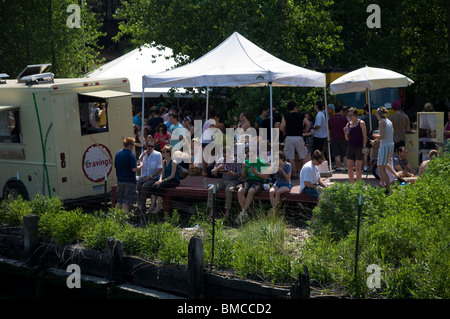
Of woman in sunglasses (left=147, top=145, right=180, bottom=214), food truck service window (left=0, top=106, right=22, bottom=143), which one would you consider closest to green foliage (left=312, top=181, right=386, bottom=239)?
woman in sunglasses (left=147, top=145, right=180, bottom=214)

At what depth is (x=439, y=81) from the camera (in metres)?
23.5

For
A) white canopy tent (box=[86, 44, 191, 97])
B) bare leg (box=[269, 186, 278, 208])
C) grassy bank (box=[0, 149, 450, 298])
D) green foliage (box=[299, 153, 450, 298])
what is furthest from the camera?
white canopy tent (box=[86, 44, 191, 97])

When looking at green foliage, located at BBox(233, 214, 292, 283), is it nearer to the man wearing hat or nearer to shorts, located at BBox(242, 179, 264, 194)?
shorts, located at BBox(242, 179, 264, 194)

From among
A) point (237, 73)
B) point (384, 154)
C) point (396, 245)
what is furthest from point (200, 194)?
point (396, 245)

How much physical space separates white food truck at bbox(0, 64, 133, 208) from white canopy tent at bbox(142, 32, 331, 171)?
107 centimetres

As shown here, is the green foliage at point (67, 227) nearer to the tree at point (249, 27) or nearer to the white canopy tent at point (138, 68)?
the tree at point (249, 27)

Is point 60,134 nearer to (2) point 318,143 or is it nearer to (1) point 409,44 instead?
(2) point 318,143

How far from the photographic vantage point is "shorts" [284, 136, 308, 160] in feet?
47.1

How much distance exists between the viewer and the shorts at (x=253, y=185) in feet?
38.2

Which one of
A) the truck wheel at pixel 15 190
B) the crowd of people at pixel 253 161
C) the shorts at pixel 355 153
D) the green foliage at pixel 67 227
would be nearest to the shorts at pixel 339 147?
the crowd of people at pixel 253 161

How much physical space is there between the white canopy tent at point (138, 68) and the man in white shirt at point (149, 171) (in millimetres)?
9926

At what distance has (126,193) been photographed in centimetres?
1253

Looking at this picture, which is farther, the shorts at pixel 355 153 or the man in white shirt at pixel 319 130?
the man in white shirt at pixel 319 130
